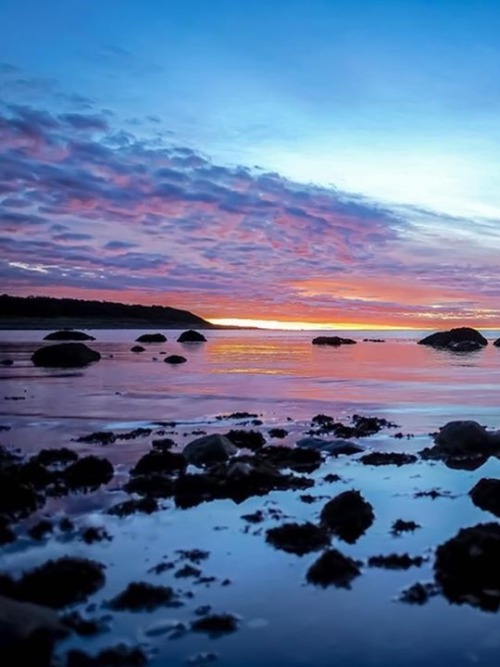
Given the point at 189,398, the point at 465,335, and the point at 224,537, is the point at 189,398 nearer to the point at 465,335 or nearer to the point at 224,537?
the point at 224,537

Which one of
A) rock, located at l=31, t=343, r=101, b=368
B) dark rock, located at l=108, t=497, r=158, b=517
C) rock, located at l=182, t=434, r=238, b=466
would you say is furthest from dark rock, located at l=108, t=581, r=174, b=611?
rock, located at l=31, t=343, r=101, b=368

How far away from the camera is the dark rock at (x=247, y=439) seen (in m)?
16.5

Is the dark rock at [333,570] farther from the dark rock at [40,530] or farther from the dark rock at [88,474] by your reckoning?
the dark rock at [88,474]

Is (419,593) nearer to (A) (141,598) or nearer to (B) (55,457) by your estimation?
(A) (141,598)

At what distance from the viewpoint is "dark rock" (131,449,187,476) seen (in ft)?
43.6

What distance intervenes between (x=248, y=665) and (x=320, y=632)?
3.28 feet

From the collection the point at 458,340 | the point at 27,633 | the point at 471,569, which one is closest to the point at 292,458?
the point at 471,569

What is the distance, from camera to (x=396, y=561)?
831cm

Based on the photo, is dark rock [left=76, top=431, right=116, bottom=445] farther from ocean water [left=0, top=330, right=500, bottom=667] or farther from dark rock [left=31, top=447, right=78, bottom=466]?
dark rock [left=31, top=447, right=78, bottom=466]

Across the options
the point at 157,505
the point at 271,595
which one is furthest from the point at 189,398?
the point at 271,595

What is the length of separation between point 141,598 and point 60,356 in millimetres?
44351

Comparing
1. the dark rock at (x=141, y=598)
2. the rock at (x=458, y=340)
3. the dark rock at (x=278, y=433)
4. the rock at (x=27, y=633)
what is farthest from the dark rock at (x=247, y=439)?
the rock at (x=458, y=340)

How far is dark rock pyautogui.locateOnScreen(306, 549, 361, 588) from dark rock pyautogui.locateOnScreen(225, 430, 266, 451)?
8.12 meters

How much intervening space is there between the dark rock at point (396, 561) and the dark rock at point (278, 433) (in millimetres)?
9998
